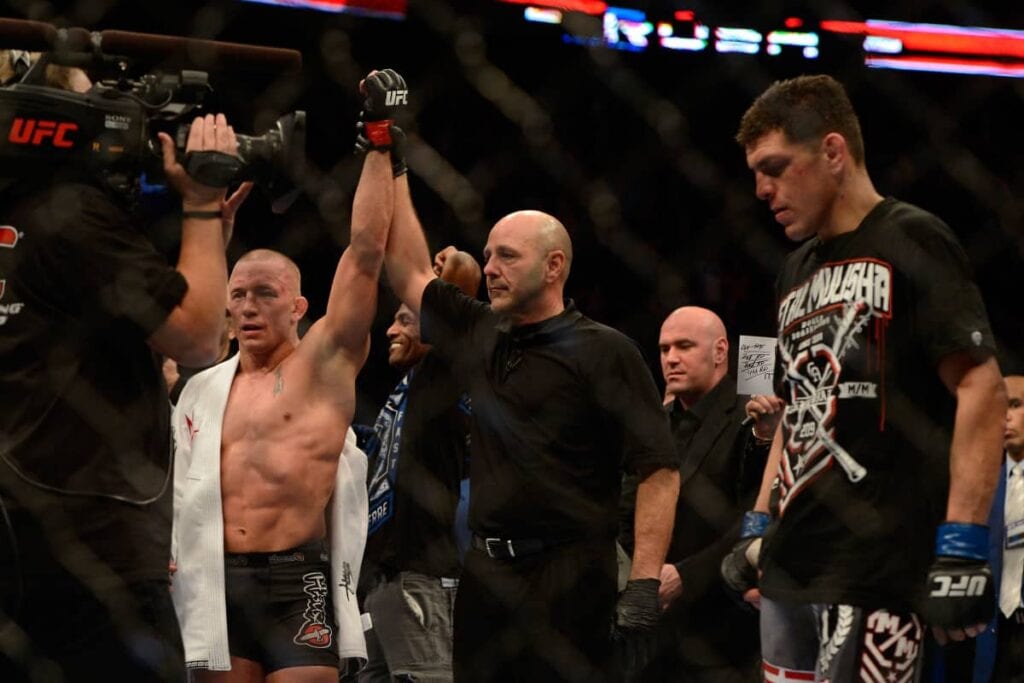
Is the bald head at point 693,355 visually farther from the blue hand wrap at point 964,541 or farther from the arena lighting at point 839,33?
the arena lighting at point 839,33

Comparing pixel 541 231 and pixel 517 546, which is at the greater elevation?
pixel 541 231

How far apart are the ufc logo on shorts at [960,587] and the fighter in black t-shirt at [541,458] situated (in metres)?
0.88

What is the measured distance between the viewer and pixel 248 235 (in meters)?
5.16

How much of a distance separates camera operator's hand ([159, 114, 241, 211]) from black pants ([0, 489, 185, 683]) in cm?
46

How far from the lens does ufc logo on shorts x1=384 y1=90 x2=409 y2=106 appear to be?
8.04ft

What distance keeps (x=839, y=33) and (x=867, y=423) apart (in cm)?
413

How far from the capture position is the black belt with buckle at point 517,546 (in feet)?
8.21

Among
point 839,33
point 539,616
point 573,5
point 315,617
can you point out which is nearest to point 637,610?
point 539,616

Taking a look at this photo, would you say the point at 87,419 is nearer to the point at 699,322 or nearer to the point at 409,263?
the point at 409,263

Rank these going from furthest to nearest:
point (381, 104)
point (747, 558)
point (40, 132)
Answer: point (381, 104) → point (747, 558) → point (40, 132)

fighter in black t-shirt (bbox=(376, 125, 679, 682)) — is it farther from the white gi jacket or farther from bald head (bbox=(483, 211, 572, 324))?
the white gi jacket

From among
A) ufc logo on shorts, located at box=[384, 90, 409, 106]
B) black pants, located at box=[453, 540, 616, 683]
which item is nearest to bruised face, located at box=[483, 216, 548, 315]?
ufc logo on shorts, located at box=[384, 90, 409, 106]

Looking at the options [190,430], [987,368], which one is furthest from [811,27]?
[987,368]

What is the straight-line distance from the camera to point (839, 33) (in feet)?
18.6
